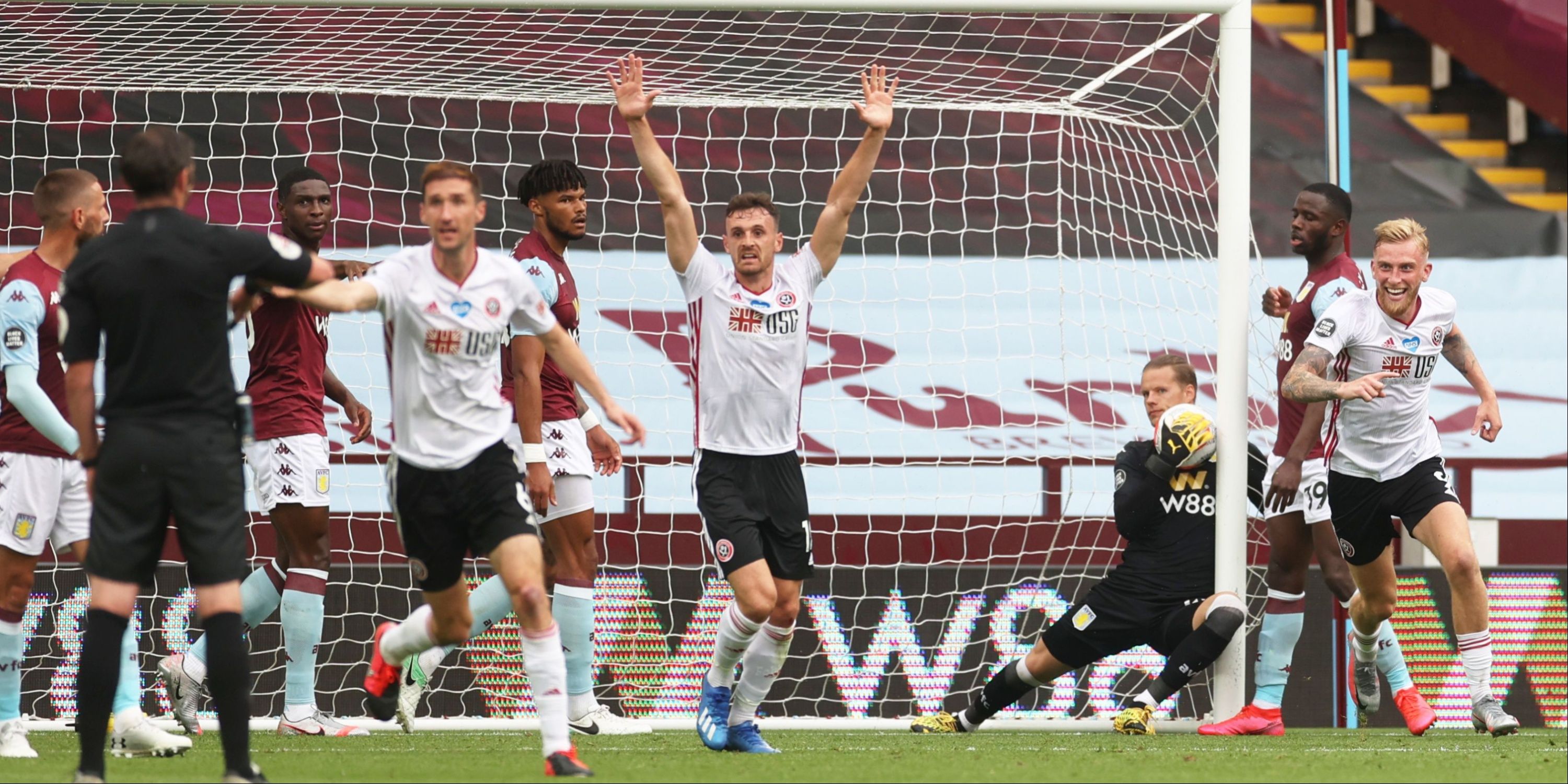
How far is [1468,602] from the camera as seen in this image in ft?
21.4

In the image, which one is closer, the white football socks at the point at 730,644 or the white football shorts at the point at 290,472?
the white football socks at the point at 730,644

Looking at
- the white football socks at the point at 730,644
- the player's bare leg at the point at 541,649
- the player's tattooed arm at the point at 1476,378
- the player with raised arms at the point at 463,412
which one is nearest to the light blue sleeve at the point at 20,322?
the player with raised arms at the point at 463,412

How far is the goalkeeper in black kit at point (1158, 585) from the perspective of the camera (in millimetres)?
6742

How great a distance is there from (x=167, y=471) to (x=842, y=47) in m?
7.38

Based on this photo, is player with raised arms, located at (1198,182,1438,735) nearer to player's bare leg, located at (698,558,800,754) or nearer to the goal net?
the goal net

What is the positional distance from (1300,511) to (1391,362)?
857 mm

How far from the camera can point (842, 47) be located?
11047mm

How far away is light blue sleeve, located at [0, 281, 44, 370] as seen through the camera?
5711mm

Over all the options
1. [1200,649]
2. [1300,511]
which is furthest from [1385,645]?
[1200,649]

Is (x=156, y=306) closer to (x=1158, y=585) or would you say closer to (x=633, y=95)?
(x=633, y=95)

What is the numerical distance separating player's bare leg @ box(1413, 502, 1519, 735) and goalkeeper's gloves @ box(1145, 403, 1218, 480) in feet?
2.95

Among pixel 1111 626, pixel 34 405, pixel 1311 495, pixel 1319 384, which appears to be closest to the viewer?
pixel 34 405

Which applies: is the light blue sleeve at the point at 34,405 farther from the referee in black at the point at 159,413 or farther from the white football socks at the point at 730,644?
the white football socks at the point at 730,644

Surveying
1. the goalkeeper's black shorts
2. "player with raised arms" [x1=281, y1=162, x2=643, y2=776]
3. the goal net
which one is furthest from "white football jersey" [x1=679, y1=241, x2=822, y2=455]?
the goal net
